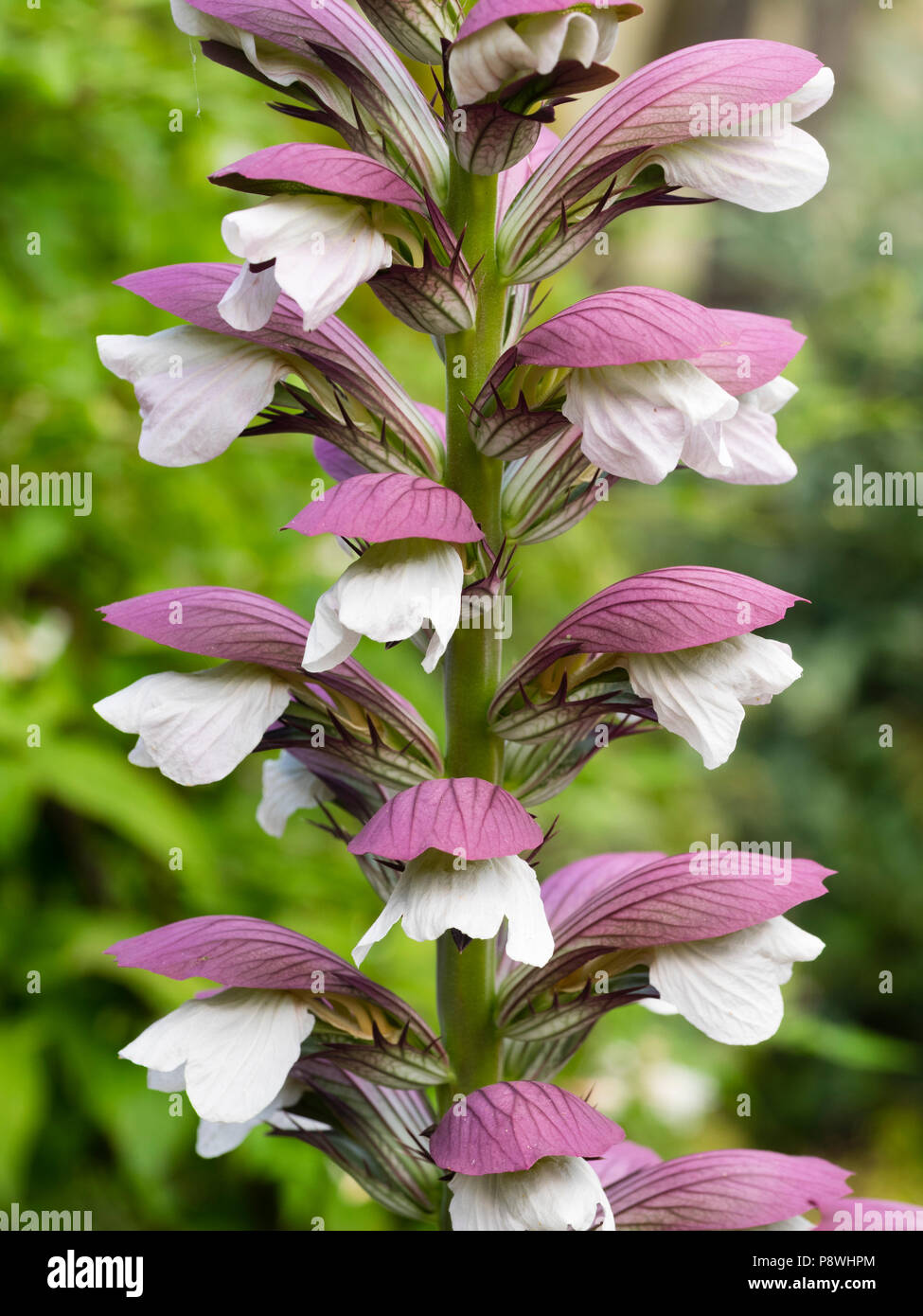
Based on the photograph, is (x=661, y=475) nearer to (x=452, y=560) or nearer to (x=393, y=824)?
(x=452, y=560)

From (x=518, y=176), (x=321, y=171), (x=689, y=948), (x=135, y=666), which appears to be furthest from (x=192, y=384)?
(x=135, y=666)

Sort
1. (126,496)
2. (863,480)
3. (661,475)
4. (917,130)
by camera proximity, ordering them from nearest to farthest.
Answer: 1. (661,475)
2. (126,496)
3. (863,480)
4. (917,130)

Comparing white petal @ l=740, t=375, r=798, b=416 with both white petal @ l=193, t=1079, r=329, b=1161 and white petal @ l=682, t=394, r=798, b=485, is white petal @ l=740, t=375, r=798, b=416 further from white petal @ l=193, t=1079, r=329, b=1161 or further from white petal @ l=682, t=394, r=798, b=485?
A: white petal @ l=193, t=1079, r=329, b=1161

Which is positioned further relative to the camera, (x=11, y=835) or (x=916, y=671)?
(x=916, y=671)

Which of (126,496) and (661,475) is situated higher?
(126,496)

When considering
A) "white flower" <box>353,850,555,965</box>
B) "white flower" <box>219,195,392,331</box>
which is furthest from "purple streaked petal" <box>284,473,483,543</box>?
"white flower" <box>353,850,555,965</box>

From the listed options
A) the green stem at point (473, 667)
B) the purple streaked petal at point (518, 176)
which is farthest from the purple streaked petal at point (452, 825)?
the purple streaked petal at point (518, 176)

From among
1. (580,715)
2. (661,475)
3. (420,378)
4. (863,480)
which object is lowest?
(580,715)

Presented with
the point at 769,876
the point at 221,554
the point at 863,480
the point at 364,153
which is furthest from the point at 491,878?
the point at 863,480

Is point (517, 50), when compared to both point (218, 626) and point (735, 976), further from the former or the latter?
point (735, 976)
